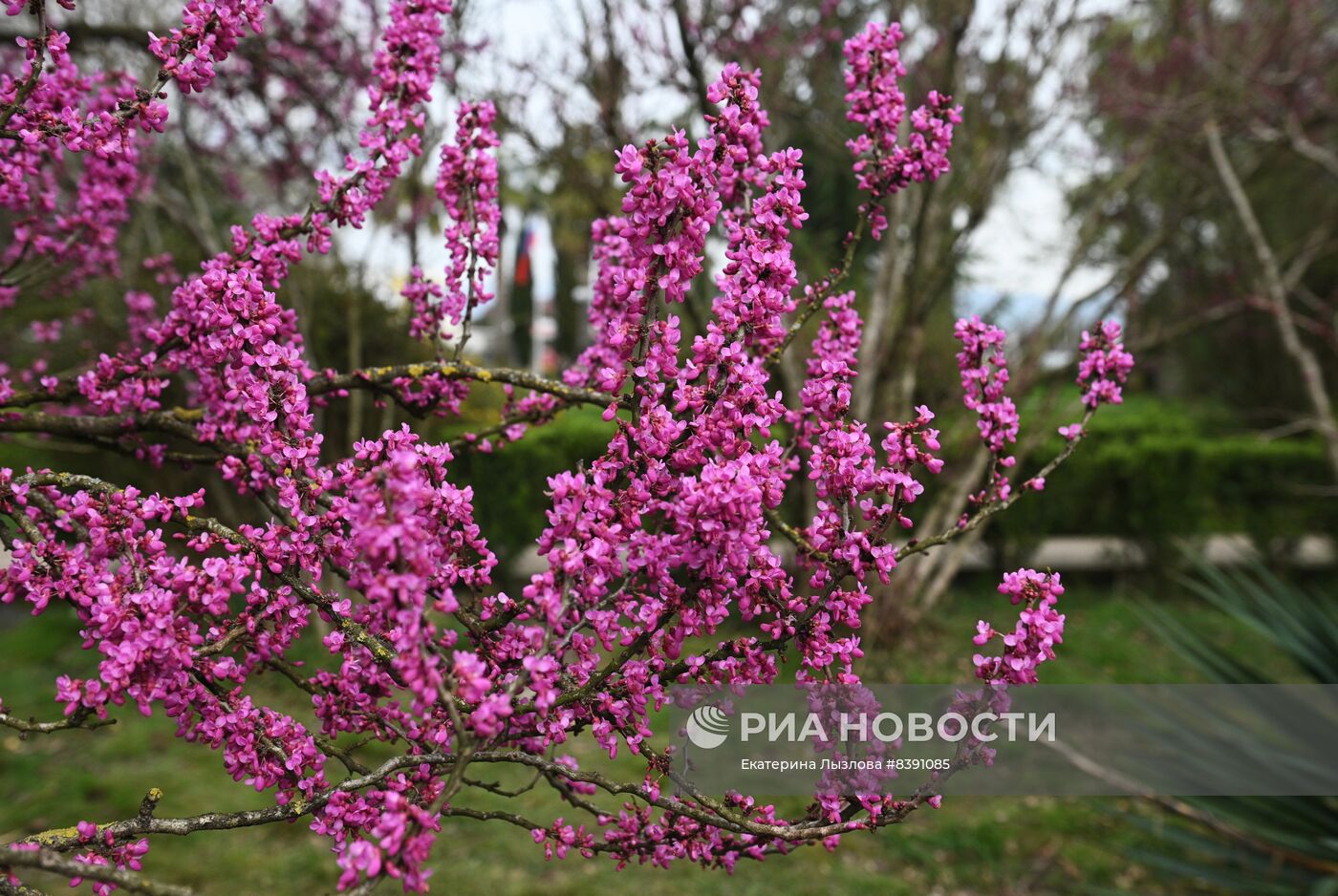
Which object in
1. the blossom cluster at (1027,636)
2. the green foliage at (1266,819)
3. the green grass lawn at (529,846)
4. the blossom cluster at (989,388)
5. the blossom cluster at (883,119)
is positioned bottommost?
the green grass lawn at (529,846)

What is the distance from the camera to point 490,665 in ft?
5.63

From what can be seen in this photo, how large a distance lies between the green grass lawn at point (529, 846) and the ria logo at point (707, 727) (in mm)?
2566

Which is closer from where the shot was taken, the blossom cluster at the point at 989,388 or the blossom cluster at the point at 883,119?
the blossom cluster at the point at 989,388

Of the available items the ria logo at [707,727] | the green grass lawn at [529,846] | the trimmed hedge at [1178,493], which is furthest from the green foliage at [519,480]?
the ria logo at [707,727]

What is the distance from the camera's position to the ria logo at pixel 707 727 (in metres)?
2.00

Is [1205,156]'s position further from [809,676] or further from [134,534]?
[134,534]

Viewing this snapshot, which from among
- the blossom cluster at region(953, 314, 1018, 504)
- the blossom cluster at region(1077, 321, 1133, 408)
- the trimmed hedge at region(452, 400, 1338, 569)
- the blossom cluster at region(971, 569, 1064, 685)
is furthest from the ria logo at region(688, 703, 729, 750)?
the trimmed hedge at region(452, 400, 1338, 569)

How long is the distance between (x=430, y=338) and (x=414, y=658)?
135 cm

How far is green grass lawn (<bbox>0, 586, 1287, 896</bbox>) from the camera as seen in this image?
456 cm

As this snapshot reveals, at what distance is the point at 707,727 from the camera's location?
2.12m

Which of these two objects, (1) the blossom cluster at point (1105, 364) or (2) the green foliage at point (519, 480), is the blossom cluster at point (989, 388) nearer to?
(1) the blossom cluster at point (1105, 364)

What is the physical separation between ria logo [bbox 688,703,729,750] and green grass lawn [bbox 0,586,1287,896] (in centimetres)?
257

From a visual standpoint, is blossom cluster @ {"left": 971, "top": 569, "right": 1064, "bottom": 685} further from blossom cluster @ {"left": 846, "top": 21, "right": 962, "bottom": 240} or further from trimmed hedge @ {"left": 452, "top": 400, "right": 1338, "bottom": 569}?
trimmed hedge @ {"left": 452, "top": 400, "right": 1338, "bottom": 569}

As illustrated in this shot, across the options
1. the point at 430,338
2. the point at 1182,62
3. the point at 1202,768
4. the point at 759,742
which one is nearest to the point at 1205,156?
the point at 1182,62
